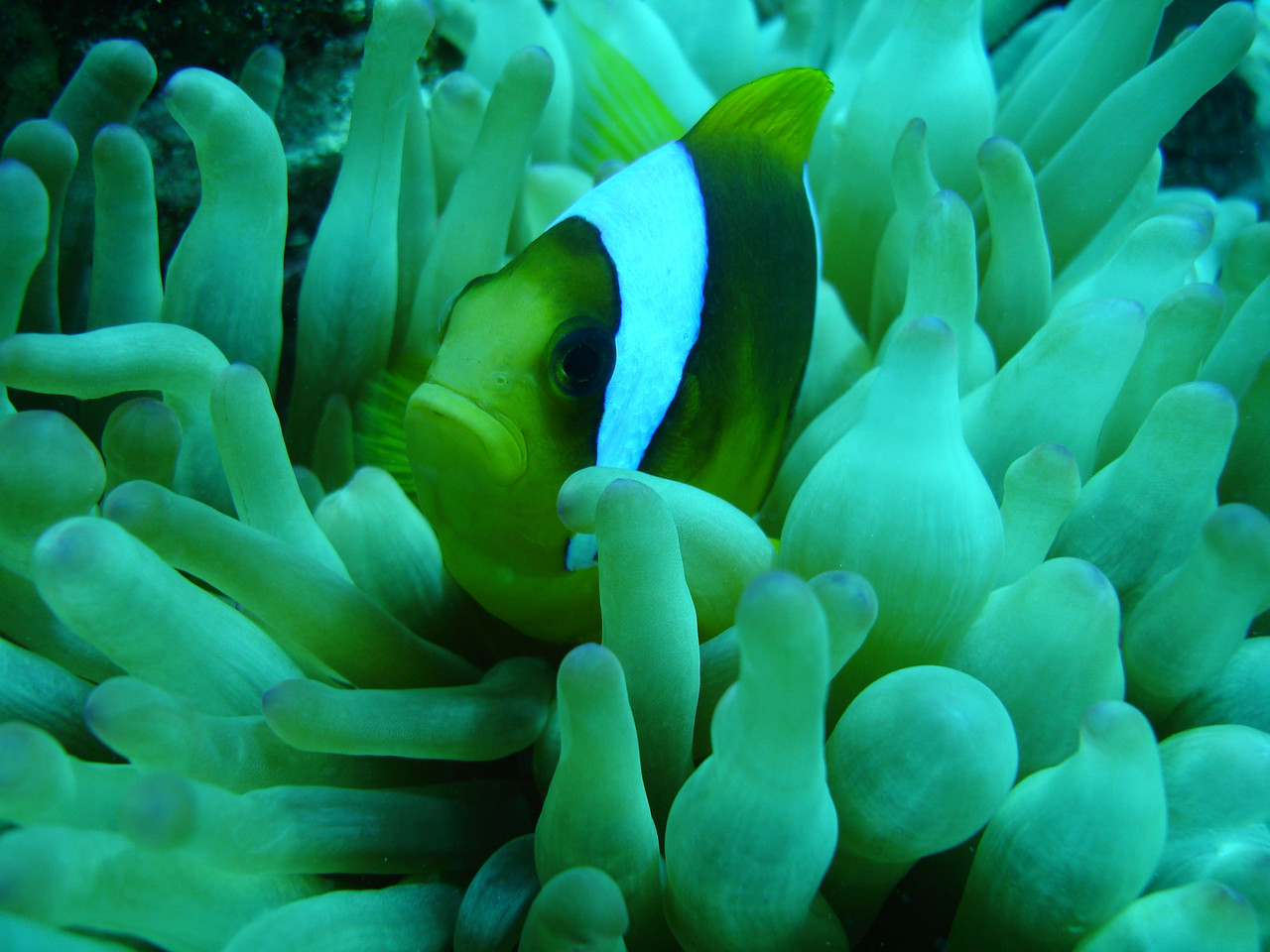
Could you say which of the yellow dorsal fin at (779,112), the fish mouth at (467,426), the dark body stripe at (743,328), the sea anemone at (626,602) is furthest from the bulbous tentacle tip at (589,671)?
the yellow dorsal fin at (779,112)

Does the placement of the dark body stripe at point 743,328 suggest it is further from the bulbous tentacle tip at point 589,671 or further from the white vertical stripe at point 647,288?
the bulbous tentacle tip at point 589,671

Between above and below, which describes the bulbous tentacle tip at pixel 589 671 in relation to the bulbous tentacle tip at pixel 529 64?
below

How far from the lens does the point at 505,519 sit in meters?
0.79

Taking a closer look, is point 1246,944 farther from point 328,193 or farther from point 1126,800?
point 328,193

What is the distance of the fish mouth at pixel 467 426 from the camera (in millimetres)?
735

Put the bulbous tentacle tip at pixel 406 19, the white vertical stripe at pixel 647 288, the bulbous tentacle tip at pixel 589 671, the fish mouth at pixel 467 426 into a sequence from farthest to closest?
1. the bulbous tentacle tip at pixel 406 19
2. the white vertical stripe at pixel 647 288
3. the fish mouth at pixel 467 426
4. the bulbous tentacle tip at pixel 589 671

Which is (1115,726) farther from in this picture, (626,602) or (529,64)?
(529,64)

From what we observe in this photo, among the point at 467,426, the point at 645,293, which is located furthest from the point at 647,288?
the point at 467,426

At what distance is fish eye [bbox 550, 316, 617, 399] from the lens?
78 cm

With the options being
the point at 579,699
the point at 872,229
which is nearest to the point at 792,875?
the point at 579,699

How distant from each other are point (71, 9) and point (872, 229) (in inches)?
38.9

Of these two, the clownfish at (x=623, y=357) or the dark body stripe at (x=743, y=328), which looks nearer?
the clownfish at (x=623, y=357)

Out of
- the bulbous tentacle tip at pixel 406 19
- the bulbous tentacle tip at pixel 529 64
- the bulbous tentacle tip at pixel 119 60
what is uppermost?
the bulbous tentacle tip at pixel 406 19

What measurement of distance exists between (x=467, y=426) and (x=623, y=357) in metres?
0.17
